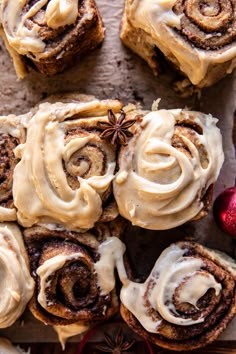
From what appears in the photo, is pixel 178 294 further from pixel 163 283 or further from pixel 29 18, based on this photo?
pixel 29 18

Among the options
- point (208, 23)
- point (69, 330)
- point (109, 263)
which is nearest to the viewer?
point (208, 23)

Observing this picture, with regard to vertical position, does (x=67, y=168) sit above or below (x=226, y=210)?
above

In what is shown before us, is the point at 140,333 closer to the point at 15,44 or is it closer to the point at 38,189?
the point at 38,189

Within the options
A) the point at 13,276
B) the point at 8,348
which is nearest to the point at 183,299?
the point at 13,276

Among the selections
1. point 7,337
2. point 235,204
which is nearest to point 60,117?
point 235,204

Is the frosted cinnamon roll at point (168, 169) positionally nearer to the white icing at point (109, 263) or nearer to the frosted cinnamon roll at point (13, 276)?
the white icing at point (109, 263)

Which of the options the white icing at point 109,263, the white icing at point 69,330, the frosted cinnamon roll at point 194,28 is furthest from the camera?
the white icing at point 69,330

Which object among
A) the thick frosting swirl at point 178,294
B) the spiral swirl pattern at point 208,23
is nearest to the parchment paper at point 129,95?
the thick frosting swirl at point 178,294
